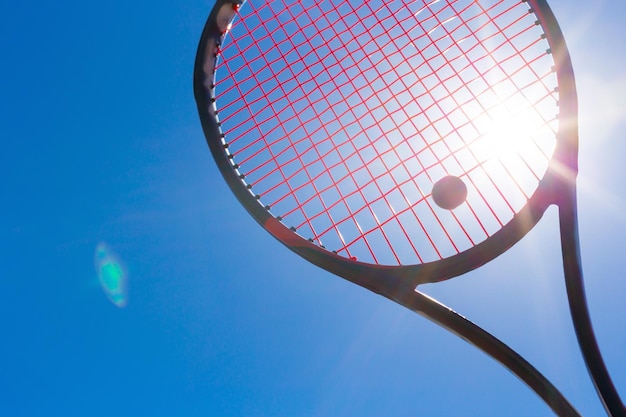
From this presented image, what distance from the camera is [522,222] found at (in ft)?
9.03

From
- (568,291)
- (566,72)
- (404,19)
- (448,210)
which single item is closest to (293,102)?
(404,19)

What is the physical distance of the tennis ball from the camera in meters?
2.89

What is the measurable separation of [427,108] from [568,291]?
139 centimetres

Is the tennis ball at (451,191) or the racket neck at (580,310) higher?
the tennis ball at (451,191)

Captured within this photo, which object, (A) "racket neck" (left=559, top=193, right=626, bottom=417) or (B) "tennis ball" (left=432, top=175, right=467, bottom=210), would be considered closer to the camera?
(A) "racket neck" (left=559, top=193, right=626, bottom=417)

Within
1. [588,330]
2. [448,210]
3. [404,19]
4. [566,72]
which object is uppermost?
[404,19]

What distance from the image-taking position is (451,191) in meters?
2.89

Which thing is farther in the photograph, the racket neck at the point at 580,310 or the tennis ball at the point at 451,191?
the tennis ball at the point at 451,191

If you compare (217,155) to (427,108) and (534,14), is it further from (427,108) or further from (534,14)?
(534,14)

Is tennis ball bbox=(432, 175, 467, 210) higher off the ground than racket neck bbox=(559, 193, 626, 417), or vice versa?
tennis ball bbox=(432, 175, 467, 210)

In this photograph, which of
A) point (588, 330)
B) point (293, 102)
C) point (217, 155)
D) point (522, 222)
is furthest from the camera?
point (293, 102)

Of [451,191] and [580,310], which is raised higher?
[451,191]

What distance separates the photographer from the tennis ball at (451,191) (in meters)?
2.89

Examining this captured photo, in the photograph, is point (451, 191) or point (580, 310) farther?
point (451, 191)
